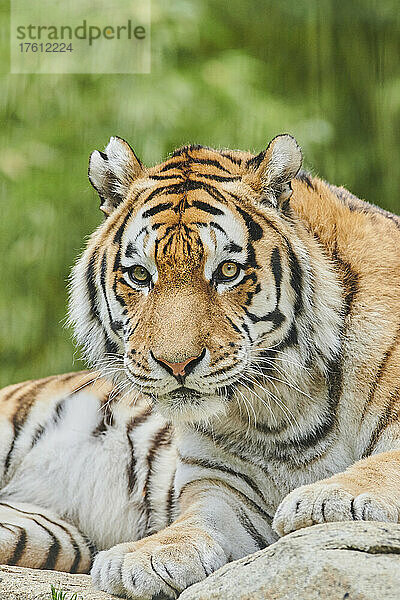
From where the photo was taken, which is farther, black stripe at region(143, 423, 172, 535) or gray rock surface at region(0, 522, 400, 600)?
black stripe at region(143, 423, 172, 535)

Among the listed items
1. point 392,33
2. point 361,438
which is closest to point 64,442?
point 361,438

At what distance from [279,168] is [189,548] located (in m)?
1.01

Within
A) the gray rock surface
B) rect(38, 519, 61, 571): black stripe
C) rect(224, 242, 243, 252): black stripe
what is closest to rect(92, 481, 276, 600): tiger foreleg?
the gray rock surface

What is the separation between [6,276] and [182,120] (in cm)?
150

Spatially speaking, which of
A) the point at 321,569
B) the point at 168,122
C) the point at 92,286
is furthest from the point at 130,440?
the point at 168,122

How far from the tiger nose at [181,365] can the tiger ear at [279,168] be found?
0.54 m

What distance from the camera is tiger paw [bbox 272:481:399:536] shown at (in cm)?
193

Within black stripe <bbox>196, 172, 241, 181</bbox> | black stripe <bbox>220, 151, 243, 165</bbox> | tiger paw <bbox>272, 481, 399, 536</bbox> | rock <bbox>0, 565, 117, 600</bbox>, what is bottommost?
rock <bbox>0, 565, 117, 600</bbox>

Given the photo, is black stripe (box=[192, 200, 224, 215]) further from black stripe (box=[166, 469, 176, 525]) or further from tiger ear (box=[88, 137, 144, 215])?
black stripe (box=[166, 469, 176, 525])

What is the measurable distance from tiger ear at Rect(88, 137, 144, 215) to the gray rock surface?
1193 millimetres

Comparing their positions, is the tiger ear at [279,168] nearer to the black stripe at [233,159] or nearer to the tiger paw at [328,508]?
the black stripe at [233,159]

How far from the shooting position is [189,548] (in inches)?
84.7

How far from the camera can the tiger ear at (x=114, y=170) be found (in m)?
2.61

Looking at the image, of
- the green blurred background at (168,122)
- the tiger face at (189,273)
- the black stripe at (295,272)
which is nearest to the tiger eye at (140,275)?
the tiger face at (189,273)
